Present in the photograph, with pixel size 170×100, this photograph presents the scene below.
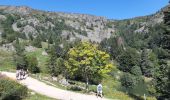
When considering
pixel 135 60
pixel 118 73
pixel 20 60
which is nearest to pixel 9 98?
pixel 20 60

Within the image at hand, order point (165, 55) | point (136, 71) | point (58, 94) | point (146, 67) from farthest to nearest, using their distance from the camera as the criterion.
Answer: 1. point (146, 67)
2. point (136, 71)
3. point (165, 55)
4. point (58, 94)

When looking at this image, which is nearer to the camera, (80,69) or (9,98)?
(9,98)

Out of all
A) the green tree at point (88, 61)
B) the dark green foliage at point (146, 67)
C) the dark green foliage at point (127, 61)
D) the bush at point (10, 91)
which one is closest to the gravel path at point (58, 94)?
the green tree at point (88, 61)

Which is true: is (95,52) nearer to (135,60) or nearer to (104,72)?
(104,72)

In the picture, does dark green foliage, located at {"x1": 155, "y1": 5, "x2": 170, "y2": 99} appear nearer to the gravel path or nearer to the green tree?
the green tree

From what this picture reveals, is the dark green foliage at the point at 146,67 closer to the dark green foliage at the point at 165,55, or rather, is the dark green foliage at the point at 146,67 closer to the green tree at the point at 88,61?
the green tree at the point at 88,61

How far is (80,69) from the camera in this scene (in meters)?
58.5

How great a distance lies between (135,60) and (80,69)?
13589 cm

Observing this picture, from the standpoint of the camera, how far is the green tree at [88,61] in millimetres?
57188

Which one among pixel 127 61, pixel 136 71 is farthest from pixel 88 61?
pixel 127 61

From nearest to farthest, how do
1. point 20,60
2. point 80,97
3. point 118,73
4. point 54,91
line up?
point 80,97
point 54,91
point 20,60
point 118,73

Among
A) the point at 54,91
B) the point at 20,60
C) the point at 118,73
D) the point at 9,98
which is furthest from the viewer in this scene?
the point at 118,73

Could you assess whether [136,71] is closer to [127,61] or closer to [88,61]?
[127,61]

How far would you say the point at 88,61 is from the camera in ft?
186
